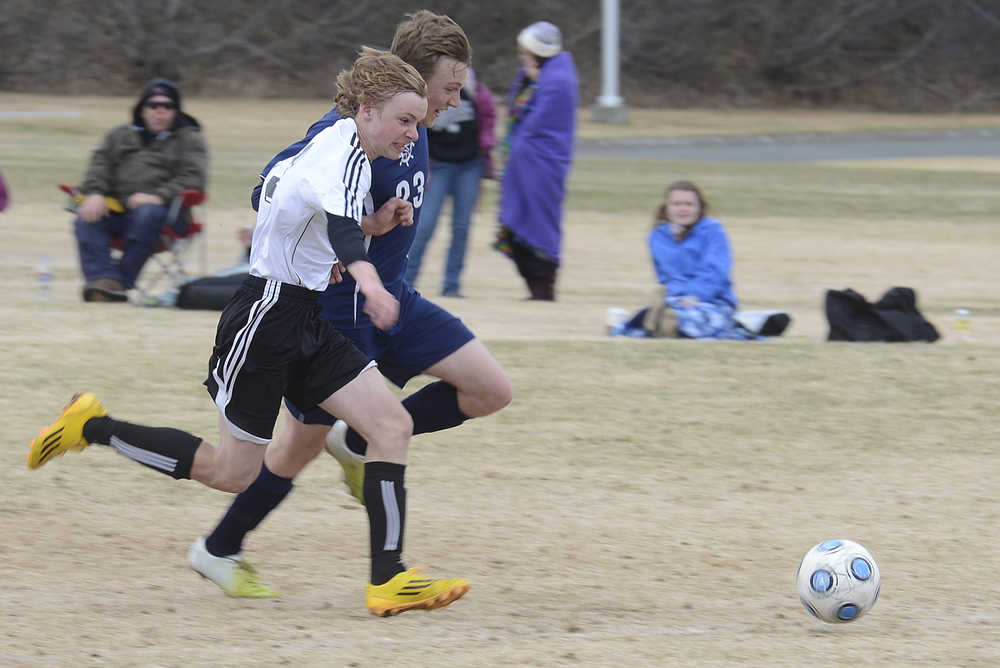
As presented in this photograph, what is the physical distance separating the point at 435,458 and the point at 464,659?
253 centimetres

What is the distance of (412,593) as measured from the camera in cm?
441

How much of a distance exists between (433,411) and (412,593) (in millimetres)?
811

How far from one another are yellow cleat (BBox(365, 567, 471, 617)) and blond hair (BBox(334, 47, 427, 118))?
1.37 m

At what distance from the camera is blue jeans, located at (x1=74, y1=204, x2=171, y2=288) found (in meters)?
10.3

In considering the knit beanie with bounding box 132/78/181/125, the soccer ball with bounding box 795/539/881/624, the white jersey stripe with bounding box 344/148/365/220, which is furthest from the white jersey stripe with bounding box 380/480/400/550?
the knit beanie with bounding box 132/78/181/125

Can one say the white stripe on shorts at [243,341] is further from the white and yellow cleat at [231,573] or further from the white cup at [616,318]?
the white cup at [616,318]

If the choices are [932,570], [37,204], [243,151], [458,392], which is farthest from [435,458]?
[243,151]

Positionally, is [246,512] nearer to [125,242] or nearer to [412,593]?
[412,593]

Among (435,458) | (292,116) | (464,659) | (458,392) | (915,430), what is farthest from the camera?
(292,116)

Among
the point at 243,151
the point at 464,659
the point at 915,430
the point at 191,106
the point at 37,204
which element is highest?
the point at 191,106

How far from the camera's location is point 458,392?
5000mm

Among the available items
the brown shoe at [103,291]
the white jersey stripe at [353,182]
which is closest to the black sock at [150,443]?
the white jersey stripe at [353,182]

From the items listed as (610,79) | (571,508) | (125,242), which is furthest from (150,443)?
(610,79)

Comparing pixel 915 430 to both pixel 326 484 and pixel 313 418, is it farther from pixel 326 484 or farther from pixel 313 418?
pixel 313 418
